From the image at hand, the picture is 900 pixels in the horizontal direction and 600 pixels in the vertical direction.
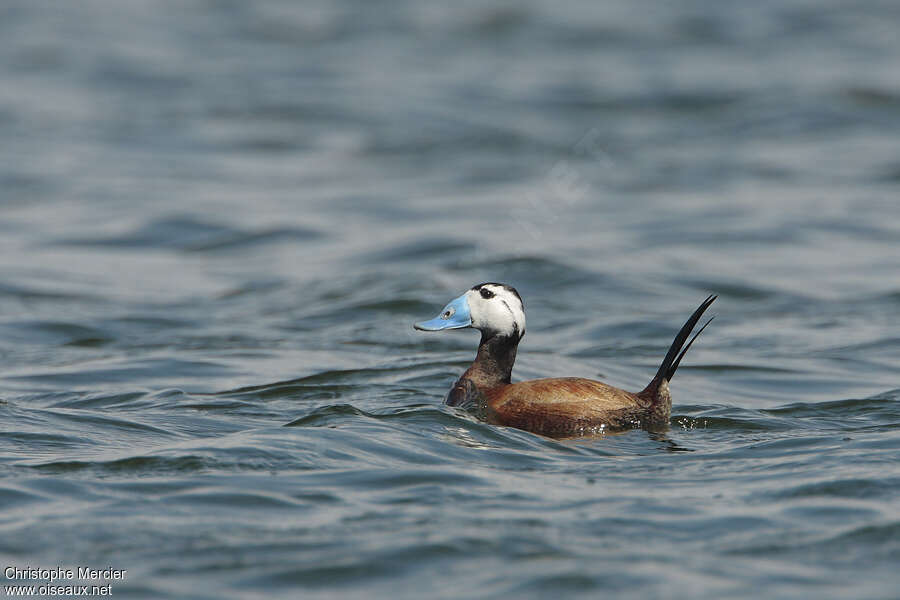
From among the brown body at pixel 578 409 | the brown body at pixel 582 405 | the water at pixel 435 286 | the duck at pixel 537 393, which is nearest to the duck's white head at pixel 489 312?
the duck at pixel 537 393

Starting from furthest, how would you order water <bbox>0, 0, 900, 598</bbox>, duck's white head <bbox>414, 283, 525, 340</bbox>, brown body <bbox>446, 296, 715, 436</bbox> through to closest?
duck's white head <bbox>414, 283, 525, 340</bbox>, brown body <bbox>446, 296, 715, 436</bbox>, water <bbox>0, 0, 900, 598</bbox>

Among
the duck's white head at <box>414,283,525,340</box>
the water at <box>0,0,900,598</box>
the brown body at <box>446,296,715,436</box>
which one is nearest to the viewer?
the water at <box>0,0,900,598</box>

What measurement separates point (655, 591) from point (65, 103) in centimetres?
2279

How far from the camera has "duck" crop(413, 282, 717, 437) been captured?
8.10m

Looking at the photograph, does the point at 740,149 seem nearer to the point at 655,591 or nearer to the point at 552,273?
the point at 552,273

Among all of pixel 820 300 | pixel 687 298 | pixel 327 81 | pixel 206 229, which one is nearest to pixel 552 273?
pixel 687 298

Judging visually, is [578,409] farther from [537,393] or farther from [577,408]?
[537,393]

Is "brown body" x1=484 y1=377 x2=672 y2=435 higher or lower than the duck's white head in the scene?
lower

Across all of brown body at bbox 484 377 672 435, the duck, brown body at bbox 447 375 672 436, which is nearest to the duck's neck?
the duck

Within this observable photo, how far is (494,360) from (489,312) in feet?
1.08

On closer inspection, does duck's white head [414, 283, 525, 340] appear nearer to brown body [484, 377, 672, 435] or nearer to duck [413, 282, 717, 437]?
duck [413, 282, 717, 437]

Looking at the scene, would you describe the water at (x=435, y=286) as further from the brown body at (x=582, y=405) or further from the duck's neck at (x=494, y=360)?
the duck's neck at (x=494, y=360)

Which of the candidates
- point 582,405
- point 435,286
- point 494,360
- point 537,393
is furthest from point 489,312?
point 435,286

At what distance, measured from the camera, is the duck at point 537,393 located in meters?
8.10
